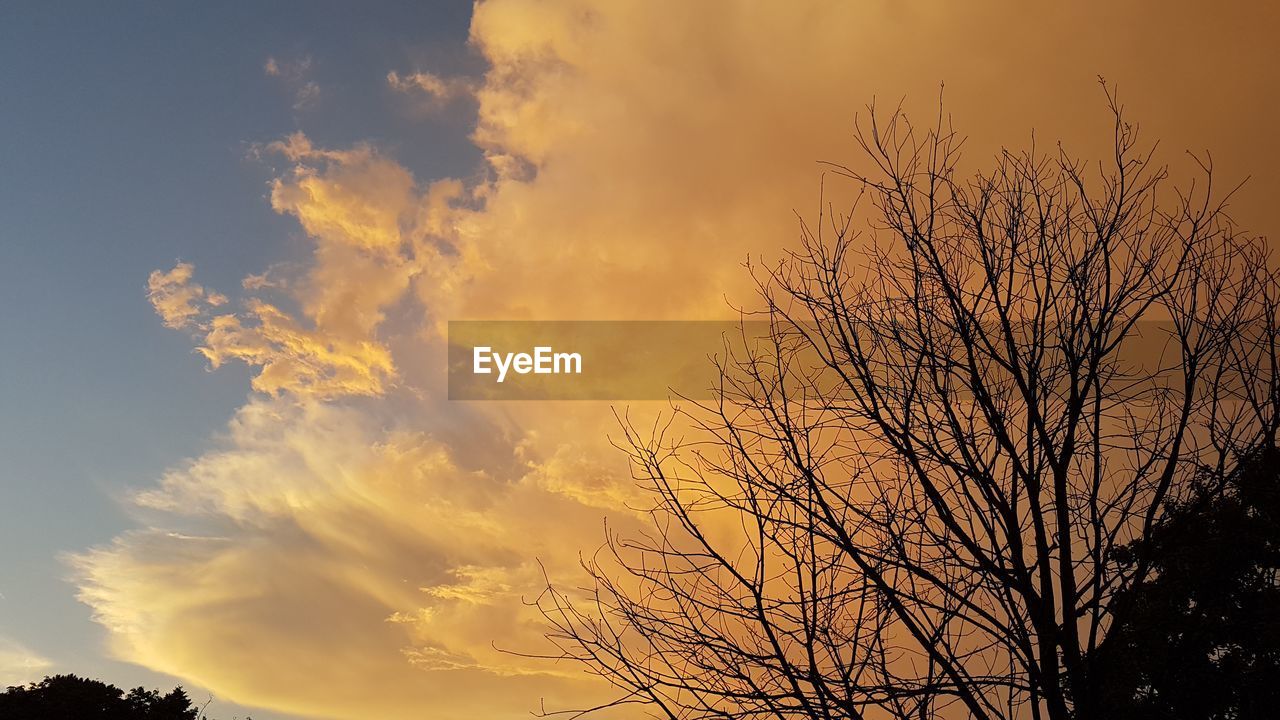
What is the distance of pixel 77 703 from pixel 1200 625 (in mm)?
33602

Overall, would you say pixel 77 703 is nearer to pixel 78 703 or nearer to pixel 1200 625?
pixel 78 703

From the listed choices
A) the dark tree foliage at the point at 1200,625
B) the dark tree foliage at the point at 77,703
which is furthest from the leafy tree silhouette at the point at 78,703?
the dark tree foliage at the point at 1200,625

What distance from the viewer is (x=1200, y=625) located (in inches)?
194

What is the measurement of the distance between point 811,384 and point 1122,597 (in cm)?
197

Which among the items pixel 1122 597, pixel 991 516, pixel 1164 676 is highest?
pixel 991 516

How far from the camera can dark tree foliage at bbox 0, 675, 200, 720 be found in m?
28.2

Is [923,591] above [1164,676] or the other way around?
above

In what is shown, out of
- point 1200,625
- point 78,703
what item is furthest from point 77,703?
point 1200,625

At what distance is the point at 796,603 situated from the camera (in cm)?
447

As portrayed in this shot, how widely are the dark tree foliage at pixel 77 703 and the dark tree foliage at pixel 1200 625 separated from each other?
33060mm

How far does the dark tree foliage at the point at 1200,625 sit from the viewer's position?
179 inches

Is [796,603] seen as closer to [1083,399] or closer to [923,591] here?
[923,591]

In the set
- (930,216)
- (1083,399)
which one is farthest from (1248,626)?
(930,216)

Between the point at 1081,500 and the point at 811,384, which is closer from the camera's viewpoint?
the point at 1081,500
